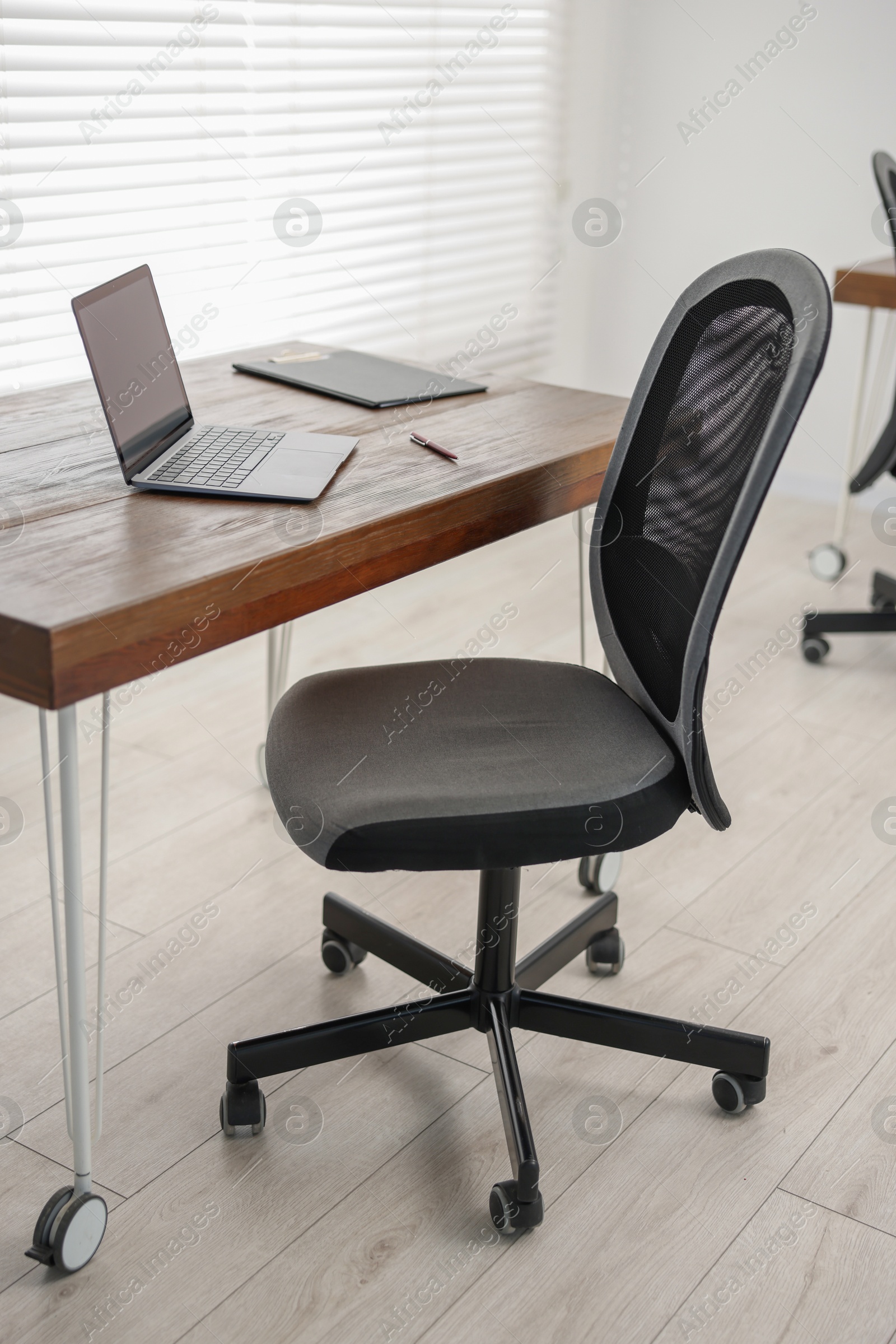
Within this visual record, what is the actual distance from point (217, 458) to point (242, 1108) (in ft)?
2.42

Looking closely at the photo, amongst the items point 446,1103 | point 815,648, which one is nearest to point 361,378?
point 446,1103

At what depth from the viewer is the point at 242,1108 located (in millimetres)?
1448

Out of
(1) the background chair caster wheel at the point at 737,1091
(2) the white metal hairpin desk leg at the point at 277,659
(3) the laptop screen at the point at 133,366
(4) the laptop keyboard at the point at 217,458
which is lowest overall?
(1) the background chair caster wheel at the point at 737,1091

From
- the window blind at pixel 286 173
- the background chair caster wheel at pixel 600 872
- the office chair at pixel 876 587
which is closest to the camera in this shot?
the background chair caster wheel at pixel 600 872

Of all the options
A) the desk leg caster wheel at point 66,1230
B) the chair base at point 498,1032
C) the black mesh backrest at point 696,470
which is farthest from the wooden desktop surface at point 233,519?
the desk leg caster wheel at point 66,1230

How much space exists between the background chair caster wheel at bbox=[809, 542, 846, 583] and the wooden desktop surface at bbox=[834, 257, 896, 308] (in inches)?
24.3

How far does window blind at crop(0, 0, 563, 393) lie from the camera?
2377 mm

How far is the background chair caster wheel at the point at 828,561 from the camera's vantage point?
3.22 metres

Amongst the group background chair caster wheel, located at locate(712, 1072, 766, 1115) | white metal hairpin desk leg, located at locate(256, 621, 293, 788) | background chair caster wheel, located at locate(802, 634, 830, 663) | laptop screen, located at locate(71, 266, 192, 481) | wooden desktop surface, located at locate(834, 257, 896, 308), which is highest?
laptop screen, located at locate(71, 266, 192, 481)

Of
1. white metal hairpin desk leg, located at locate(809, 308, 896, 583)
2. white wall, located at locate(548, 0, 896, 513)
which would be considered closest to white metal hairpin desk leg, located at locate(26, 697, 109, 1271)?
white metal hairpin desk leg, located at locate(809, 308, 896, 583)

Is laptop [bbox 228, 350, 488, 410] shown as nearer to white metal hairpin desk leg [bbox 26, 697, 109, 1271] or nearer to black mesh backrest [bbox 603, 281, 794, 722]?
black mesh backrest [bbox 603, 281, 794, 722]

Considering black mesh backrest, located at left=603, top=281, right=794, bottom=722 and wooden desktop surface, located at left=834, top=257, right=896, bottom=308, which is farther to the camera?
wooden desktop surface, located at left=834, top=257, right=896, bottom=308

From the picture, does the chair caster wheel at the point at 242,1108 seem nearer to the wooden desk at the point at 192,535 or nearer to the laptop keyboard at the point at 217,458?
the wooden desk at the point at 192,535

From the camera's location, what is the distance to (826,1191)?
141cm
